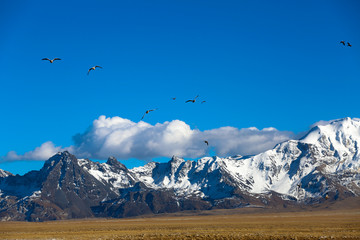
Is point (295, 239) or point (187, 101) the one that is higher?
point (187, 101)

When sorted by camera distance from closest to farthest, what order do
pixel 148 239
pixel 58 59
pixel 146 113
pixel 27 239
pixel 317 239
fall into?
pixel 58 59, pixel 146 113, pixel 317 239, pixel 148 239, pixel 27 239

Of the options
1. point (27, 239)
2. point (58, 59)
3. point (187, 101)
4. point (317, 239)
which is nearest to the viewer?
point (58, 59)

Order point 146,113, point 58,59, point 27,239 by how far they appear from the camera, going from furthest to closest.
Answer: point 27,239 → point 146,113 → point 58,59

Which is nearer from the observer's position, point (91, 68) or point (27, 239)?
point (91, 68)

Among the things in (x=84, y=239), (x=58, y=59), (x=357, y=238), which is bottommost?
(x=357, y=238)

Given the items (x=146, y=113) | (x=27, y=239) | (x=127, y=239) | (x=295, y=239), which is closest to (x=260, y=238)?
(x=295, y=239)

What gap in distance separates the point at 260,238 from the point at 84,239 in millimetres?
42914

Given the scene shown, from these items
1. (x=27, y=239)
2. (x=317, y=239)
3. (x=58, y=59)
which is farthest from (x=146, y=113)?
(x=27, y=239)

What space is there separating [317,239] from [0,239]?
3238 inches

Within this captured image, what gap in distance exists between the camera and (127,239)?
109m

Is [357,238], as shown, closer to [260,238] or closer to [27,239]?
[260,238]

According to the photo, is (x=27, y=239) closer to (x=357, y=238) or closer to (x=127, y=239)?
(x=127, y=239)

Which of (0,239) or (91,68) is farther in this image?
(0,239)

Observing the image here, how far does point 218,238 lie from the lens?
102500 mm
